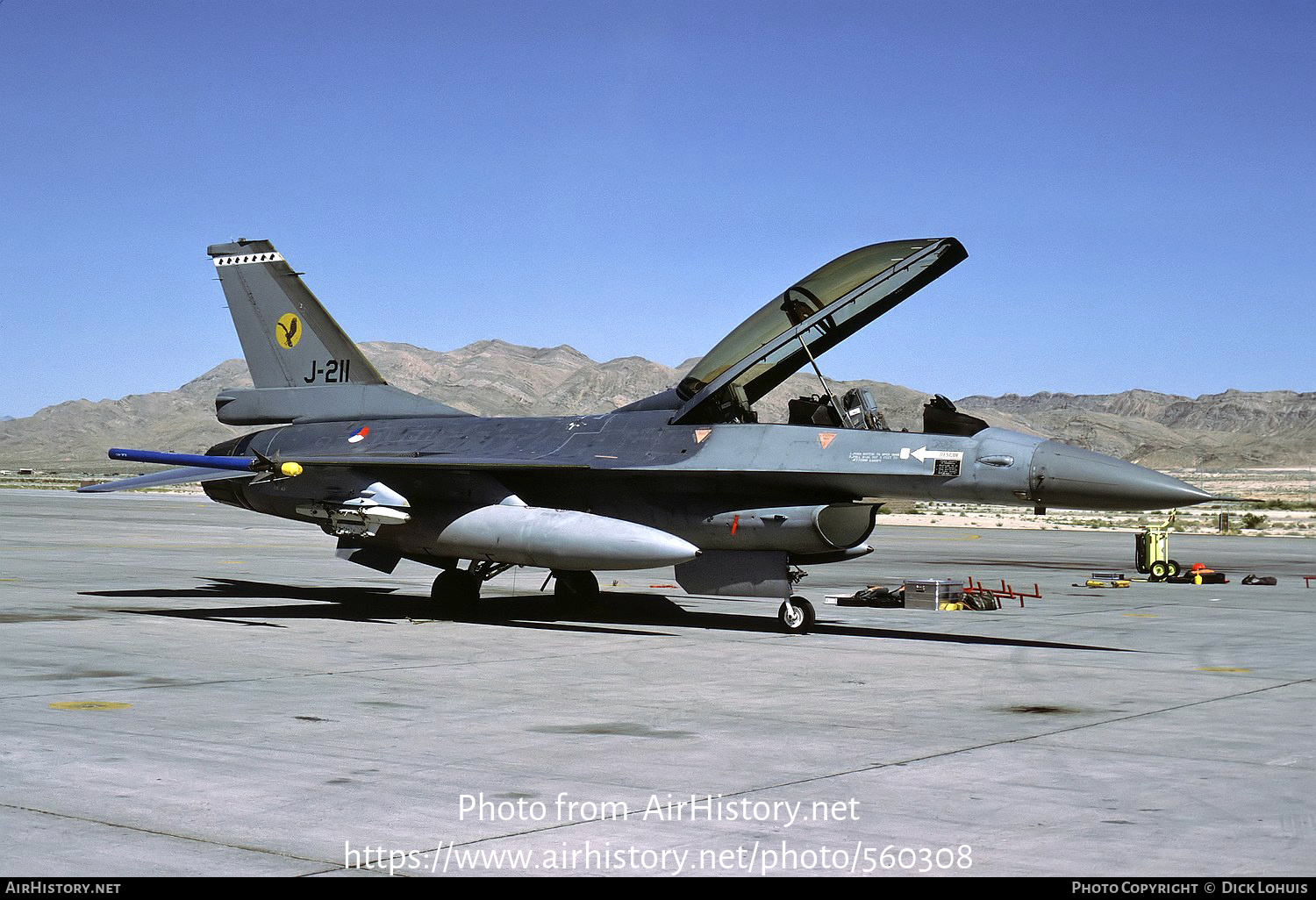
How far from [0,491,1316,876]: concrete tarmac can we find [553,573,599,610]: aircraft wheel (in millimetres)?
458

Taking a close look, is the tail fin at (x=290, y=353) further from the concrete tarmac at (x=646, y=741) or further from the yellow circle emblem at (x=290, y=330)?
the concrete tarmac at (x=646, y=741)

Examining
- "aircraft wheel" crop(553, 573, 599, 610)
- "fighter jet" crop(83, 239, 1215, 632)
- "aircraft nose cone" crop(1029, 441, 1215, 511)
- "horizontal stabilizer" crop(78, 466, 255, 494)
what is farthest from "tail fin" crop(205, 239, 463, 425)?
"aircraft nose cone" crop(1029, 441, 1215, 511)

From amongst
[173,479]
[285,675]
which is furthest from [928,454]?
[173,479]

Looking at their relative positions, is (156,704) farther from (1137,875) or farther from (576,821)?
(1137,875)

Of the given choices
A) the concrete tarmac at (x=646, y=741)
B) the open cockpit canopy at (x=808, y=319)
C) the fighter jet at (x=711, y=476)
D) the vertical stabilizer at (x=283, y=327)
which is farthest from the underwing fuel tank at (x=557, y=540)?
the vertical stabilizer at (x=283, y=327)

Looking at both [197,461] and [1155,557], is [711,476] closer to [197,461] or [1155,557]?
[197,461]

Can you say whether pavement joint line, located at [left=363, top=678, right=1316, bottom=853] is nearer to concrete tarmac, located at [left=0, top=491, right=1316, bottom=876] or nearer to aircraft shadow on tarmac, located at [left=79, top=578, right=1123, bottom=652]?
concrete tarmac, located at [left=0, top=491, right=1316, bottom=876]

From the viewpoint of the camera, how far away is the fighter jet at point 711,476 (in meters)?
14.1

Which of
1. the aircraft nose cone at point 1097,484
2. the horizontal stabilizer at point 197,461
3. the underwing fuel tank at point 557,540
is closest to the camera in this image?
the aircraft nose cone at point 1097,484

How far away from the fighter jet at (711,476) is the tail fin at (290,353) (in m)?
1.25

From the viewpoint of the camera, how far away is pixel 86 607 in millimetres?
16672

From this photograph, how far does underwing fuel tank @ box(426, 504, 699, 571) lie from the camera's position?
14.5m
